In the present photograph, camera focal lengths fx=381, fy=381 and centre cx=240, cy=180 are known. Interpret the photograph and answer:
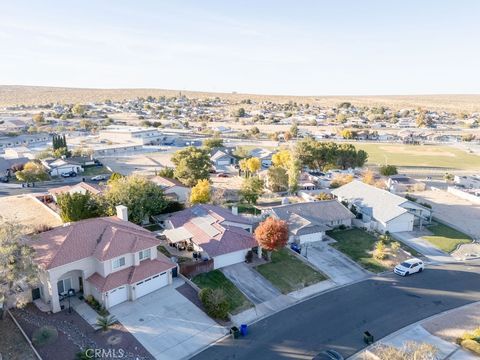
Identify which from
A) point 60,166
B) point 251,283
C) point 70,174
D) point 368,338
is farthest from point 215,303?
point 60,166

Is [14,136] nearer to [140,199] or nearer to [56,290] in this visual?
[140,199]

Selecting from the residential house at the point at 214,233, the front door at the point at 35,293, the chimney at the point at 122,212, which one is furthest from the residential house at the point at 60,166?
the front door at the point at 35,293

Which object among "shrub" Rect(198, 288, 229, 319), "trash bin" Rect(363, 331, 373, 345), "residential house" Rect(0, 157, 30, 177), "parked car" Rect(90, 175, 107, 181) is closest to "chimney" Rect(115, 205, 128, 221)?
"shrub" Rect(198, 288, 229, 319)

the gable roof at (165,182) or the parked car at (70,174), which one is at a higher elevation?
the gable roof at (165,182)

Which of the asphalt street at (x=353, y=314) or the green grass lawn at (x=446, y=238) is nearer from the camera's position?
the asphalt street at (x=353, y=314)

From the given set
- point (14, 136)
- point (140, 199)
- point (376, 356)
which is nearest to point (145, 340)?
point (376, 356)

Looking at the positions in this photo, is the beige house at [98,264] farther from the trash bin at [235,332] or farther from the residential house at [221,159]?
the residential house at [221,159]

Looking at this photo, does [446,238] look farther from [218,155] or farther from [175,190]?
[218,155]
